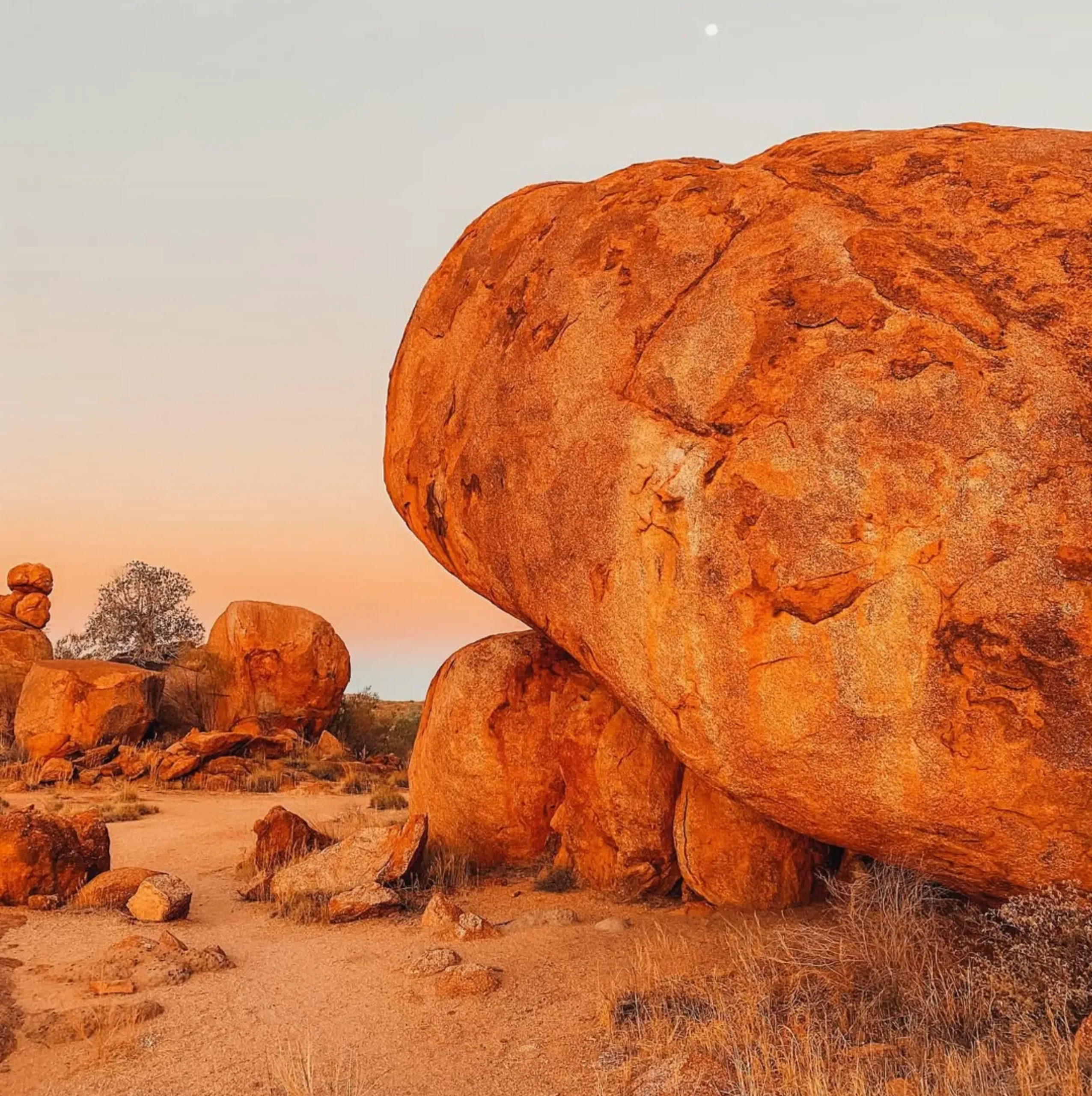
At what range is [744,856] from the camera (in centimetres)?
647

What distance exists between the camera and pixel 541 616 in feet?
20.4

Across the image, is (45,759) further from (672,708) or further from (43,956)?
(672,708)

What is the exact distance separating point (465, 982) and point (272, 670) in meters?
14.7

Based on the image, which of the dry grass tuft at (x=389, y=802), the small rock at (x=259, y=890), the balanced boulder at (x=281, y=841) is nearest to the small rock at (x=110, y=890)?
the small rock at (x=259, y=890)

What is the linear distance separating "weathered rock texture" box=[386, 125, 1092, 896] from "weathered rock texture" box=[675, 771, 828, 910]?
1227mm

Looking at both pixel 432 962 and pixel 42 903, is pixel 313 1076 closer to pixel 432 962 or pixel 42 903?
pixel 432 962

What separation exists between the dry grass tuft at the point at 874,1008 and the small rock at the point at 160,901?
354cm

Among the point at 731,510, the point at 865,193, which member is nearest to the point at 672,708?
the point at 731,510

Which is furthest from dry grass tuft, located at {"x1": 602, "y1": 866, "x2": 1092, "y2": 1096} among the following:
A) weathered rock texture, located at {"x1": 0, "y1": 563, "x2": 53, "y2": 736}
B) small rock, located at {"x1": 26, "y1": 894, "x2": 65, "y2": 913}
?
weathered rock texture, located at {"x1": 0, "y1": 563, "x2": 53, "y2": 736}

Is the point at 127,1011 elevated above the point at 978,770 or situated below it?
below

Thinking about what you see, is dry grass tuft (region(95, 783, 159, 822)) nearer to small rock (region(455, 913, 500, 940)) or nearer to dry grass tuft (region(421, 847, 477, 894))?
dry grass tuft (region(421, 847, 477, 894))

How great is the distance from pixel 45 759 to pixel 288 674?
451 centimetres

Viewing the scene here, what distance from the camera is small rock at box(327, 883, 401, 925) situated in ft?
23.1

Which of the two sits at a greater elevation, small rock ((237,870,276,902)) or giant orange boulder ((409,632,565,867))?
giant orange boulder ((409,632,565,867))
